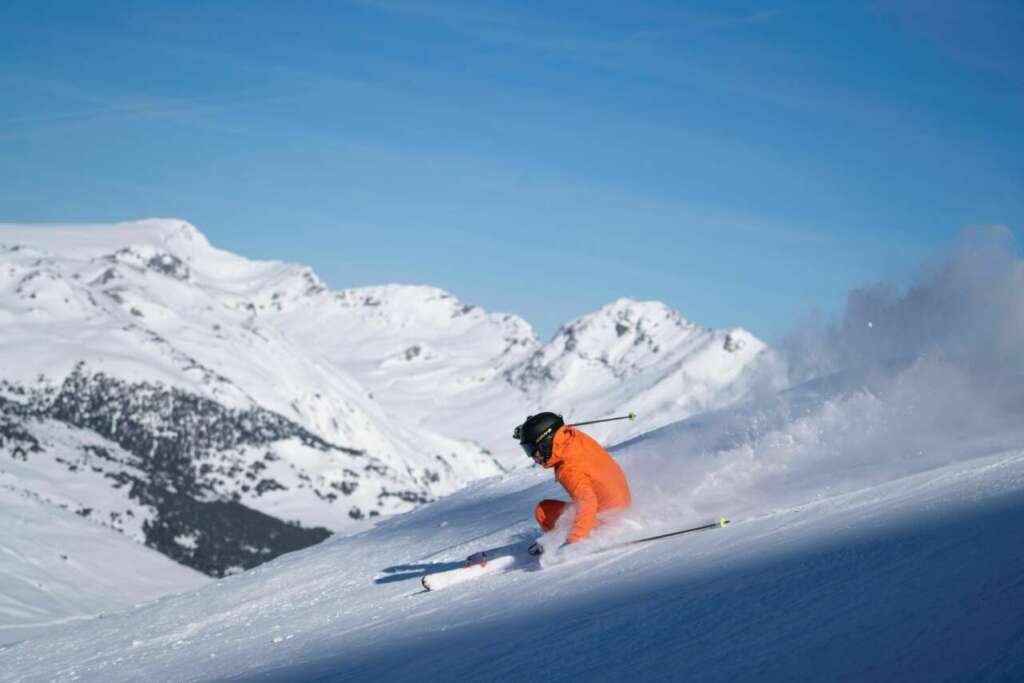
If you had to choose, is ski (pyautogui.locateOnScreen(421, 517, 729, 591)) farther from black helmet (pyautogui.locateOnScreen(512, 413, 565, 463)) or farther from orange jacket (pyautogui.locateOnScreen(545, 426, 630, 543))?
black helmet (pyautogui.locateOnScreen(512, 413, 565, 463))

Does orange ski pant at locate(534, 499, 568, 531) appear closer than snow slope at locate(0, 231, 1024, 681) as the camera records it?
No

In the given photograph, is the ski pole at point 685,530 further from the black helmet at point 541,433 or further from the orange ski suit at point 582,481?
the black helmet at point 541,433

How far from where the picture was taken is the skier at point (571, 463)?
12719 millimetres

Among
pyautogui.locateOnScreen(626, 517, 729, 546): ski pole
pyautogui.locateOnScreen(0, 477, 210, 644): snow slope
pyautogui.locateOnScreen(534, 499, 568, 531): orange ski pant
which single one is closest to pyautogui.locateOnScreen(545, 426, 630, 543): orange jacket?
pyautogui.locateOnScreen(534, 499, 568, 531): orange ski pant

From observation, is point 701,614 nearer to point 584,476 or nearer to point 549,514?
point 584,476

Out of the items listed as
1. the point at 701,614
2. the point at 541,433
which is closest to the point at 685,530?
the point at 541,433

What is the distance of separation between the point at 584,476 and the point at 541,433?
0.78 metres

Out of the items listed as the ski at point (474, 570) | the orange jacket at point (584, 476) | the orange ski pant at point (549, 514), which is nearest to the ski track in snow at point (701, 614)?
the ski at point (474, 570)

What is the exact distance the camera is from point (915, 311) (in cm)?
1917

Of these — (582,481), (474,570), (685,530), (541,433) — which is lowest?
(685,530)

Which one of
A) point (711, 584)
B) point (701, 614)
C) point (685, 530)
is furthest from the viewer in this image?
point (685, 530)

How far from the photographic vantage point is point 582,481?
42.0ft

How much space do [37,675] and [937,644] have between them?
12789mm

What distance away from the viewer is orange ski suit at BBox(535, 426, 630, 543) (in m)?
12.7
